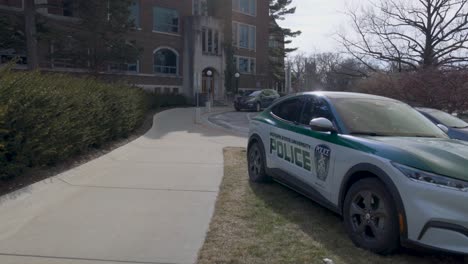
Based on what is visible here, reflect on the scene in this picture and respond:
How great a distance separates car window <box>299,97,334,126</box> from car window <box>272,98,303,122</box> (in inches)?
6.3

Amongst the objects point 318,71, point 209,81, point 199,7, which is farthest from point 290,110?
point 318,71

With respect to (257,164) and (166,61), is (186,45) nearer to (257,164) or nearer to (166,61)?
(166,61)

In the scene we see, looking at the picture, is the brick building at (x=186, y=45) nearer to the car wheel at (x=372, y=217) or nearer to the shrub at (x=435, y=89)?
the shrub at (x=435, y=89)

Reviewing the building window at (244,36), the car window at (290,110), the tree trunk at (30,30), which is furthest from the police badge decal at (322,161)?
the building window at (244,36)

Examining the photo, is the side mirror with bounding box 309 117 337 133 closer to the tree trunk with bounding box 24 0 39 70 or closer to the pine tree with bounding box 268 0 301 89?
the tree trunk with bounding box 24 0 39 70

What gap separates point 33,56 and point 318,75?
6279cm

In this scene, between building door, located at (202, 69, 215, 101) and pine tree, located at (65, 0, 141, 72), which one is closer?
pine tree, located at (65, 0, 141, 72)

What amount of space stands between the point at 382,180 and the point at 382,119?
1.35m

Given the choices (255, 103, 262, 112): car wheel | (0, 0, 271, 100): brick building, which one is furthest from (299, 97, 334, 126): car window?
(0, 0, 271, 100): brick building

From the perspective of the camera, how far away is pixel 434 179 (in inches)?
138

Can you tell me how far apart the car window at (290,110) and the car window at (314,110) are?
160mm

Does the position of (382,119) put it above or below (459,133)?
above

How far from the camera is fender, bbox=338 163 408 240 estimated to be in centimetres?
360

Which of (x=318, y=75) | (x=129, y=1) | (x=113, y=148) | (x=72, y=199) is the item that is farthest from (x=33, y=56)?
(x=318, y=75)
